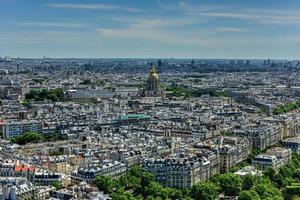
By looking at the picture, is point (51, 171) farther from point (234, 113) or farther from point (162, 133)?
point (234, 113)

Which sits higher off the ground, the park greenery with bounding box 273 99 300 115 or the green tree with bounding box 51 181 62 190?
the park greenery with bounding box 273 99 300 115

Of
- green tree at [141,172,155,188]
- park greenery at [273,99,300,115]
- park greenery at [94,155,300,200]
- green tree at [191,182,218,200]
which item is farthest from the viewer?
park greenery at [273,99,300,115]

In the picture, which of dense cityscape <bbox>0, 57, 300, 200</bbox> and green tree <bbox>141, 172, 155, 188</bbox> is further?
green tree <bbox>141, 172, 155, 188</bbox>

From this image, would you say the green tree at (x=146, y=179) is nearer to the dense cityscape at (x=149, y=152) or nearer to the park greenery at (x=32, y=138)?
the dense cityscape at (x=149, y=152)

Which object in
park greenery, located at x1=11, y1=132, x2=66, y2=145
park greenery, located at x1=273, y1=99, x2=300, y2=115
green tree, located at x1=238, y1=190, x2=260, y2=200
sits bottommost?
park greenery, located at x1=11, y1=132, x2=66, y2=145

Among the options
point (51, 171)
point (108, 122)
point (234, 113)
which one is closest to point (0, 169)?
point (51, 171)

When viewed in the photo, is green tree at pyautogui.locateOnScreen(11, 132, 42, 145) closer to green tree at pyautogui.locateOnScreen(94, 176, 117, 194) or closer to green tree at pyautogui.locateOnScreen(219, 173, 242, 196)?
green tree at pyautogui.locateOnScreen(94, 176, 117, 194)

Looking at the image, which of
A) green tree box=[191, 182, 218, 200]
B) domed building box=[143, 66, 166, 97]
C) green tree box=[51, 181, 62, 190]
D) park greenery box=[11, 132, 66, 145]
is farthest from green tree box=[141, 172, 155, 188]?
domed building box=[143, 66, 166, 97]

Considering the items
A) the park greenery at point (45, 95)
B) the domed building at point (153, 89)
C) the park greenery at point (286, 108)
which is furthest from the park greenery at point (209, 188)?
the domed building at point (153, 89)
